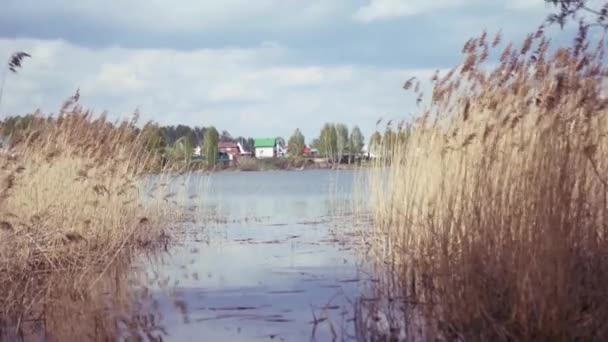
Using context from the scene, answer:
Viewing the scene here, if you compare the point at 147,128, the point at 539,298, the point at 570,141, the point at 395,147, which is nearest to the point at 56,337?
the point at 539,298

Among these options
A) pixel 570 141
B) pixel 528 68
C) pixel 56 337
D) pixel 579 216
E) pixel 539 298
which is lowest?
pixel 56 337

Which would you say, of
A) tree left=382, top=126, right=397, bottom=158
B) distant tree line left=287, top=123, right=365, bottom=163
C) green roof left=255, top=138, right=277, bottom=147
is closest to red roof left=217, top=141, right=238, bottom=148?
green roof left=255, top=138, right=277, bottom=147

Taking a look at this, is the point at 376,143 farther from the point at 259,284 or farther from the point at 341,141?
the point at 341,141

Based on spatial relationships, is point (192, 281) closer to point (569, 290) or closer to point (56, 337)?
point (56, 337)

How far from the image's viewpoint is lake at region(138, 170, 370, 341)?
16.6 ft

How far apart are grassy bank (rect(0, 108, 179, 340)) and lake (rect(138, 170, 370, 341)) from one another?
636 mm

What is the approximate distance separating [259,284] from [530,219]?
3270mm

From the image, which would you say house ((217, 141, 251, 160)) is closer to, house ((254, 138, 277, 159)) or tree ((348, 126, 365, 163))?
house ((254, 138, 277, 159))

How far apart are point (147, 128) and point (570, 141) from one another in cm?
733

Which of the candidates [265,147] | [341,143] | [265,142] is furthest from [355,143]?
[265,142]

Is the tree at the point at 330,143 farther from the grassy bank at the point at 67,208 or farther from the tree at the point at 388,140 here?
the tree at the point at 388,140

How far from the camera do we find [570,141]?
159 inches

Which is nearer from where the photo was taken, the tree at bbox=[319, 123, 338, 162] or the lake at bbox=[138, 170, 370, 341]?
the lake at bbox=[138, 170, 370, 341]

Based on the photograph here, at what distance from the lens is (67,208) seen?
7785 mm
